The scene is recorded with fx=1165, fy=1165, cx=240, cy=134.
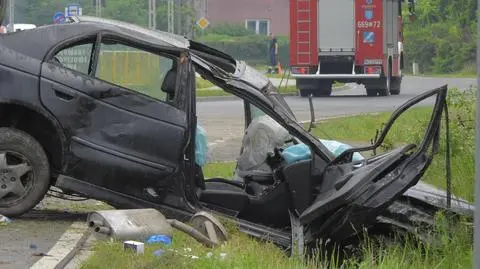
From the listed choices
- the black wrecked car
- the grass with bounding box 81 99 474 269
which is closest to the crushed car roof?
the black wrecked car

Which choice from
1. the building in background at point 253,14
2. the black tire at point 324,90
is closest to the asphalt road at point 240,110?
the black tire at point 324,90

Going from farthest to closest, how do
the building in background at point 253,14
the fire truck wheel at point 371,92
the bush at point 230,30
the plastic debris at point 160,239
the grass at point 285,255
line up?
the building in background at point 253,14, the bush at point 230,30, the fire truck wheel at point 371,92, the plastic debris at point 160,239, the grass at point 285,255

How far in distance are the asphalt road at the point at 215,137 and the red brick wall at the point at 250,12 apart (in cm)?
4789

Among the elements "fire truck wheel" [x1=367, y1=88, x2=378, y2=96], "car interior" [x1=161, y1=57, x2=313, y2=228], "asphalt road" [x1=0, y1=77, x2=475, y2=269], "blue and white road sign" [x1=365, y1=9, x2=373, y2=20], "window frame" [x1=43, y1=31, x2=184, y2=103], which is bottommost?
"fire truck wheel" [x1=367, y1=88, x2=378, y2=96]

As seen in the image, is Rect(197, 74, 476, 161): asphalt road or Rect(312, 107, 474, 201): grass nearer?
Rect(312, 107, 474, 201): grass

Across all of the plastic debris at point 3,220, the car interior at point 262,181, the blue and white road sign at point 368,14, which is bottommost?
the plastic debris at point 3,220

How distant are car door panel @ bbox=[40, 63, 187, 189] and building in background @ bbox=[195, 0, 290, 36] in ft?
272

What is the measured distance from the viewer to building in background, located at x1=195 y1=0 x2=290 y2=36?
92.8 meters

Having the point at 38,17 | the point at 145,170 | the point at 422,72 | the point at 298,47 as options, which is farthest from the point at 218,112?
the point at 38,17

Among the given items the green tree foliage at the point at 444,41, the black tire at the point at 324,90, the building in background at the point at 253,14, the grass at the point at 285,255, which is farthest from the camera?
the building in background at the point at 253,14

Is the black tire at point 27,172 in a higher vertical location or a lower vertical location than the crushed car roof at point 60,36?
lower

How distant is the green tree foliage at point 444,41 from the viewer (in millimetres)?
66062

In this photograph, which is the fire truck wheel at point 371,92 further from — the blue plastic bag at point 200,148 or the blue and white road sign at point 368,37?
the blue plastic bag at point 200,148

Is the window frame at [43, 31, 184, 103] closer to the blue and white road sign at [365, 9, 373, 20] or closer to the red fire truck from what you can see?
the red fire truck
